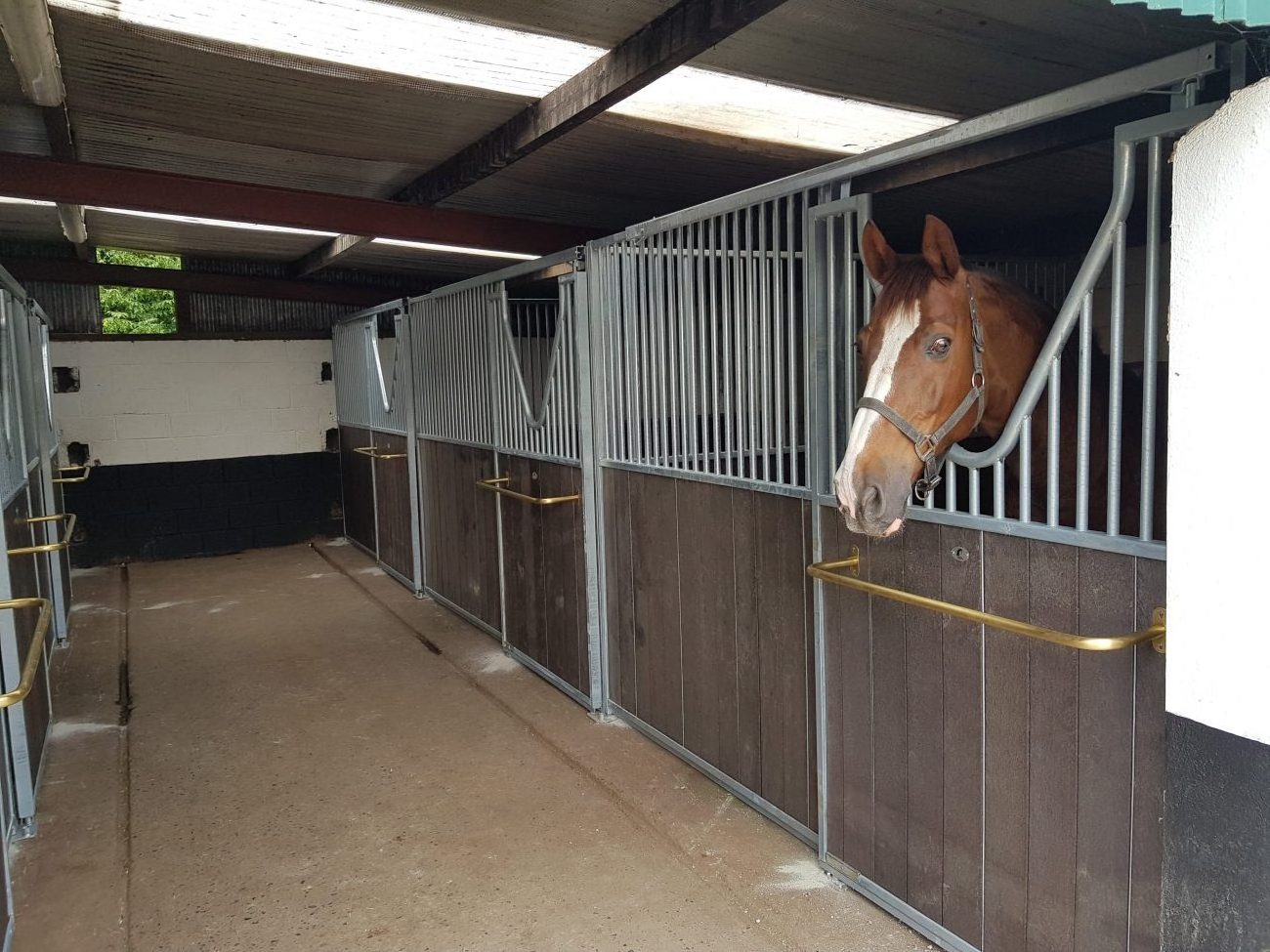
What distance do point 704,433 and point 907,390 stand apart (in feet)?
3.14

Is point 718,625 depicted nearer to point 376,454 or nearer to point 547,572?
point 547,572

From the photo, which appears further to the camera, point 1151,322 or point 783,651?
point 783,651

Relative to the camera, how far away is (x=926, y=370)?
4.91 ft

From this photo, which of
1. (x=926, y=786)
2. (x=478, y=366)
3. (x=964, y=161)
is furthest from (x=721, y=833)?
A: (x=478, y=366)

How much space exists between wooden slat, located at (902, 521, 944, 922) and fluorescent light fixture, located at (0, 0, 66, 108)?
7.26 feet

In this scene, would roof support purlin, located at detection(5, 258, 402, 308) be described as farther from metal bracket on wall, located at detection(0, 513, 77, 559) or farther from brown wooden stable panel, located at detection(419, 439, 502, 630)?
metal bracket on wall, located at detection(0, 513, 77, 559)

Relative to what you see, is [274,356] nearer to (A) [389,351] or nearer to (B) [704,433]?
(A) [389,351]

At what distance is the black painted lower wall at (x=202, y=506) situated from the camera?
19.9 ft

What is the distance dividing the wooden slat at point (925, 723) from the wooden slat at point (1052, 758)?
21cm

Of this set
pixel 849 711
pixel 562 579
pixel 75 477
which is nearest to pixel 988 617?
pixel 849 711

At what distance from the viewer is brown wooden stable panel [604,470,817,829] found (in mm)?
2166

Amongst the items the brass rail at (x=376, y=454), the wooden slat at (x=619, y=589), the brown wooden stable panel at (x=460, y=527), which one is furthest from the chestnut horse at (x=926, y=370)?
the brass rail at (x=376, y=454)

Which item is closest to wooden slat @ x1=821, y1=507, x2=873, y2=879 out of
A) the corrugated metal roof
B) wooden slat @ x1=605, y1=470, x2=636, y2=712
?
wooden slat @ x1=605, y1=470, x2=636, y2=712

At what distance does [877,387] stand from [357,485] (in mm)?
5334
